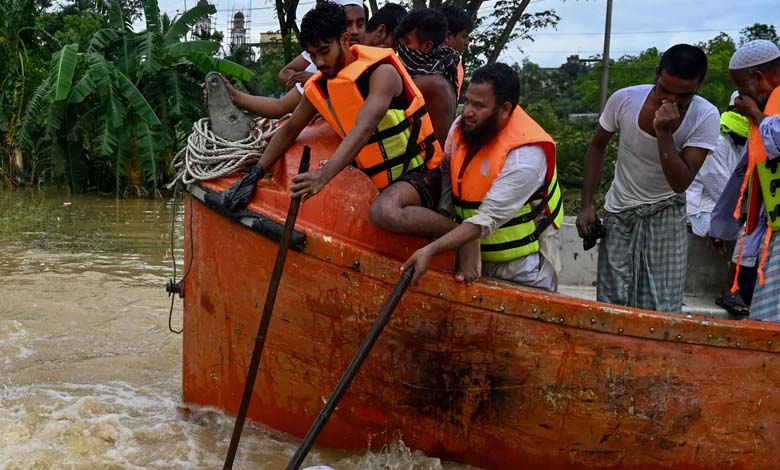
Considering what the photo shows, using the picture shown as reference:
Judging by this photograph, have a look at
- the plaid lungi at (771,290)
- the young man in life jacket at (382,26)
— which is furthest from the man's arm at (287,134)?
the plaid lungi at (771,290)

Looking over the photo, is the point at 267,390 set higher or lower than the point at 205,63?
lower

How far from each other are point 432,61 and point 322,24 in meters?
0.89

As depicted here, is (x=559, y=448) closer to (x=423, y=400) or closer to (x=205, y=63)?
(x=423, y=400)

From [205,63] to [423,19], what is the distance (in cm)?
970

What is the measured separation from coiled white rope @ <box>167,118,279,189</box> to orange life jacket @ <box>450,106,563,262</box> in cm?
94

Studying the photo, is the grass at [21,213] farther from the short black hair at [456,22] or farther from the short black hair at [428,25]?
the short black hair at [428,25]

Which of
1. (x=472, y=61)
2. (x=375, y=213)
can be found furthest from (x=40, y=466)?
(x=472, y=61)

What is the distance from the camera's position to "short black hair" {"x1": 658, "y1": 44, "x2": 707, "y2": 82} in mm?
3125

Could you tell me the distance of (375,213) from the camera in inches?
120

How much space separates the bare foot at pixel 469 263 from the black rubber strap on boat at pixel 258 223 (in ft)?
2.01

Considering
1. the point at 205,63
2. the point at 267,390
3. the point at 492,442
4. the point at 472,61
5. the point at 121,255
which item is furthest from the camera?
the point at 472,61

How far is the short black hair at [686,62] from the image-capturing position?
10.3 ft

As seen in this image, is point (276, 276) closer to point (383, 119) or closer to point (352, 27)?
point (383, 119)

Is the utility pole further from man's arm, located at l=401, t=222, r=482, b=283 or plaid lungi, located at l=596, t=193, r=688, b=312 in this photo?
man's arm, located at l=401, t=222, r=482, b=283
